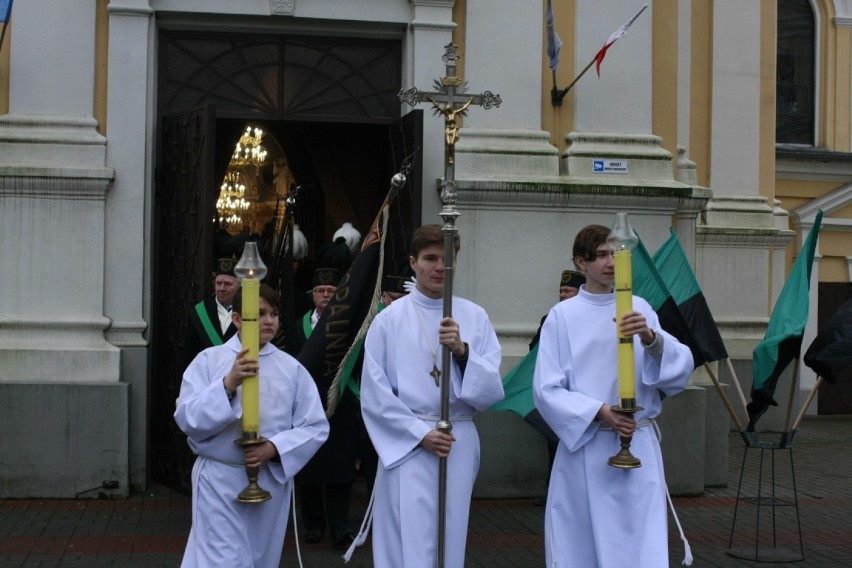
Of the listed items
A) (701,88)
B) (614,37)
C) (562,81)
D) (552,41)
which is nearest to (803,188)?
(701,88)

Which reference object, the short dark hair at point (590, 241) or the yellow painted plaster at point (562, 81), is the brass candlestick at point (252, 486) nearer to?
the short dark hair at point (590, 241)

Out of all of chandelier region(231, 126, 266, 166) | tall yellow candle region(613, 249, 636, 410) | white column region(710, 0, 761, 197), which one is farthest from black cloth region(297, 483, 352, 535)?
white column region(710, 0, 761, 197)

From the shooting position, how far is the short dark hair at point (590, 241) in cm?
607

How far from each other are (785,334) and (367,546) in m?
3.13

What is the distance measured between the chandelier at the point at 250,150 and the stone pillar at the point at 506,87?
5.11 meters

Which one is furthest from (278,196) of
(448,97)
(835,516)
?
(448,97)

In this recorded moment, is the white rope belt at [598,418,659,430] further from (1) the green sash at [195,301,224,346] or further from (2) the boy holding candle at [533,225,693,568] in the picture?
(1) the green sash at [195,301,224,346]

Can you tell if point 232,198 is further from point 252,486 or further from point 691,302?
point 252,486

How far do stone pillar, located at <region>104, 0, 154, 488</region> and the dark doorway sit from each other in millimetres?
12064

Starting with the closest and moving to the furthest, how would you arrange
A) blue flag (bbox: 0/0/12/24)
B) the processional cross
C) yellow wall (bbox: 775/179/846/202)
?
the processional cross
blue flag (bbox: 0/0/12/24)
yellow wall (bbox: 775/179/846/202)

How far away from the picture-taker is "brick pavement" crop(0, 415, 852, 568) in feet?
26.8

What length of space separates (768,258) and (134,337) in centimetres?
959

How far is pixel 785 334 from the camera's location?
8211 mm

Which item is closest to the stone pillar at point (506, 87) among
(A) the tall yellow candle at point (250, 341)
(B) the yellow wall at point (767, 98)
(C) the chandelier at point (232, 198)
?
(A) the tall yellow candle at point (250, 341)
